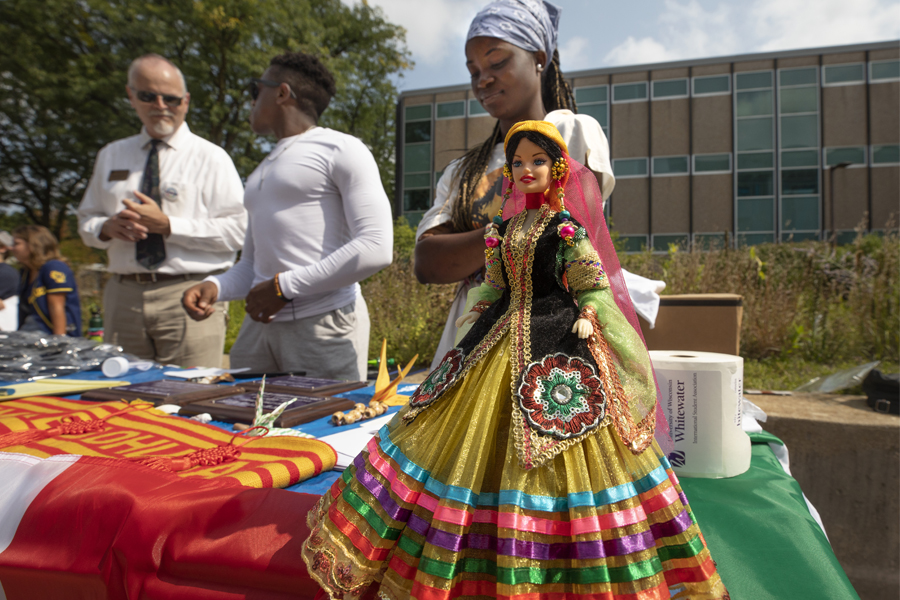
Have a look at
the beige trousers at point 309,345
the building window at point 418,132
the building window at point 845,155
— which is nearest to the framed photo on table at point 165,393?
the beige trousers at point 309,345

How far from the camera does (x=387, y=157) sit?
19031 millimetres

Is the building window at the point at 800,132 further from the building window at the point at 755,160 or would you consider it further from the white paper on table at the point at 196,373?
the white paper on table at the point at 196,373

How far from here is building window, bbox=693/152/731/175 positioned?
19.5 meters

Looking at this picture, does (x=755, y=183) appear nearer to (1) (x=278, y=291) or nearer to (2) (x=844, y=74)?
(2) (x=844, y=74)

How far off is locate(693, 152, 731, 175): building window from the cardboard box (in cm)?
1999

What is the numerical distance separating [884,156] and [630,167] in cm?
869

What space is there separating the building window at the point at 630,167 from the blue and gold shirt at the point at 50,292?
19.0 metres

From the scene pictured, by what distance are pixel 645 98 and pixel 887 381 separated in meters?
19.8

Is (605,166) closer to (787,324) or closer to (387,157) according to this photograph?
(787,324)

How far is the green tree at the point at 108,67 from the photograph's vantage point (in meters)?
12.2

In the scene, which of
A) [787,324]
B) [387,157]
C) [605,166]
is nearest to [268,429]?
[605,166]

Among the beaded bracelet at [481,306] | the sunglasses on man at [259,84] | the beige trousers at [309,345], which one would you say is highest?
the sunglasses on man at [259,84]

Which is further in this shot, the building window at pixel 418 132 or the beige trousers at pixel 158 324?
the building window at pixel 418 132

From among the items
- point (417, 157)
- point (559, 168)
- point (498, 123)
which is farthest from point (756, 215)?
point (559, 168)
